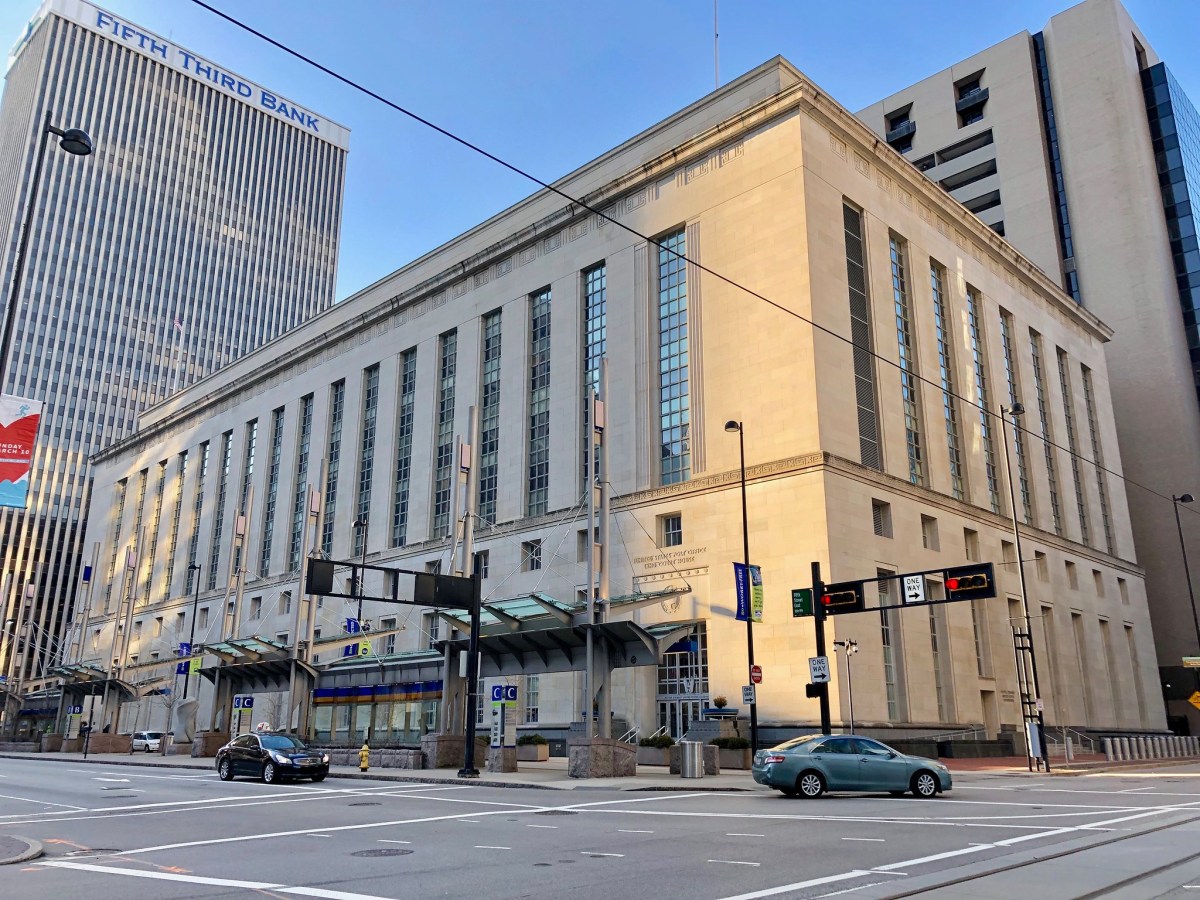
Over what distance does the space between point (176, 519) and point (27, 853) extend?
78740 mm

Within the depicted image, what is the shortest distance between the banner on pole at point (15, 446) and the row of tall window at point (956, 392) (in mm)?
30987

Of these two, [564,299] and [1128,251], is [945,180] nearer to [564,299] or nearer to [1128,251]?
[1128,251]

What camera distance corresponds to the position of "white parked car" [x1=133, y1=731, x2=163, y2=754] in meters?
58.4

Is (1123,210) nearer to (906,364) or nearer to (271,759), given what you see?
(906,364)

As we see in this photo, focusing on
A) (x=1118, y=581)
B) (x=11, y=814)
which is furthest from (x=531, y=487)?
(x=1118, y=581)

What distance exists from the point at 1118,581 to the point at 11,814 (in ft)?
205

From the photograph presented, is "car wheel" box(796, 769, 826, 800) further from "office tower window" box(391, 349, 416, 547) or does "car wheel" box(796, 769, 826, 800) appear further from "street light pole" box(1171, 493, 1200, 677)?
"street light pole" box(1171, 493, 1200, 677)

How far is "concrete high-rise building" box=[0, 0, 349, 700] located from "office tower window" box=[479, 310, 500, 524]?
86089 millimetres

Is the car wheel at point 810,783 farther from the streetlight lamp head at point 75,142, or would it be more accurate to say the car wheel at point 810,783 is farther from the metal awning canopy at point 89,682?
the metal awning canopy at point 89,682

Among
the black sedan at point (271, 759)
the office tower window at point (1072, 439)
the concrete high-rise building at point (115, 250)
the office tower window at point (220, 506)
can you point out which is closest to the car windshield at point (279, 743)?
the black sedan at point (271, 759)

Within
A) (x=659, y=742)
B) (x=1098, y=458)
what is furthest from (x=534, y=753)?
(x=1098, y=458)

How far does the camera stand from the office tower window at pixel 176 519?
8331cm

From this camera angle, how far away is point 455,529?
36844 millimetres

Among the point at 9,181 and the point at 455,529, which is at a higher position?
the point at 9,181
